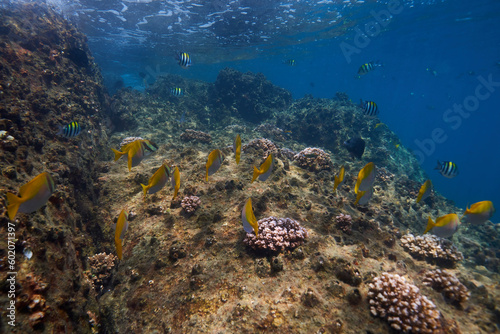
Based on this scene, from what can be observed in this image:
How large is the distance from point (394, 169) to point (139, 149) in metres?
17.4

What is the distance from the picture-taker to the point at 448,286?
421cm

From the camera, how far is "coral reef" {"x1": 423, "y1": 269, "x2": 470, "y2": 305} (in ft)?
13.6

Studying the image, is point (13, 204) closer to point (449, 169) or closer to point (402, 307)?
point (402, 307)

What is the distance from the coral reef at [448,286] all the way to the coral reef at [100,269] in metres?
6.99

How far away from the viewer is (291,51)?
44.8 m

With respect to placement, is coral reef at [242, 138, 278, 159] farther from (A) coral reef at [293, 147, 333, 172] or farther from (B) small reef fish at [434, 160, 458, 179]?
(B) small reef fish at [434, 160, 458, 179]

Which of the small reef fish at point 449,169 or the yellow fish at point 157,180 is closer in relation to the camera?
the yellow fish at point 157,180

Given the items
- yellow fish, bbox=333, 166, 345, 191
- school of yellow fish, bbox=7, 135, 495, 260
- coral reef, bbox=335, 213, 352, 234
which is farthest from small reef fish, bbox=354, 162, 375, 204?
coral reef, bbox=335, 213, 352, 234

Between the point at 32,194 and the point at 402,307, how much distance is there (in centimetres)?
552

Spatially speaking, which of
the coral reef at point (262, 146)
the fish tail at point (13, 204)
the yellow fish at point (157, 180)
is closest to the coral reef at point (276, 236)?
the yellow fish at point (157, 180)

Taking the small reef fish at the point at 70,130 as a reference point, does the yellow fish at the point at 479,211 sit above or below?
above

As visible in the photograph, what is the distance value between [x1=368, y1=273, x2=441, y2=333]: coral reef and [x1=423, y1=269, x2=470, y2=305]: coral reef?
115cm

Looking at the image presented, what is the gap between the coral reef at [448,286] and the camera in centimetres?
413

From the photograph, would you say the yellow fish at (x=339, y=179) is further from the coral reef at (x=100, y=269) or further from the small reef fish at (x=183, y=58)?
the small reef fish at (x=183, y=58)
